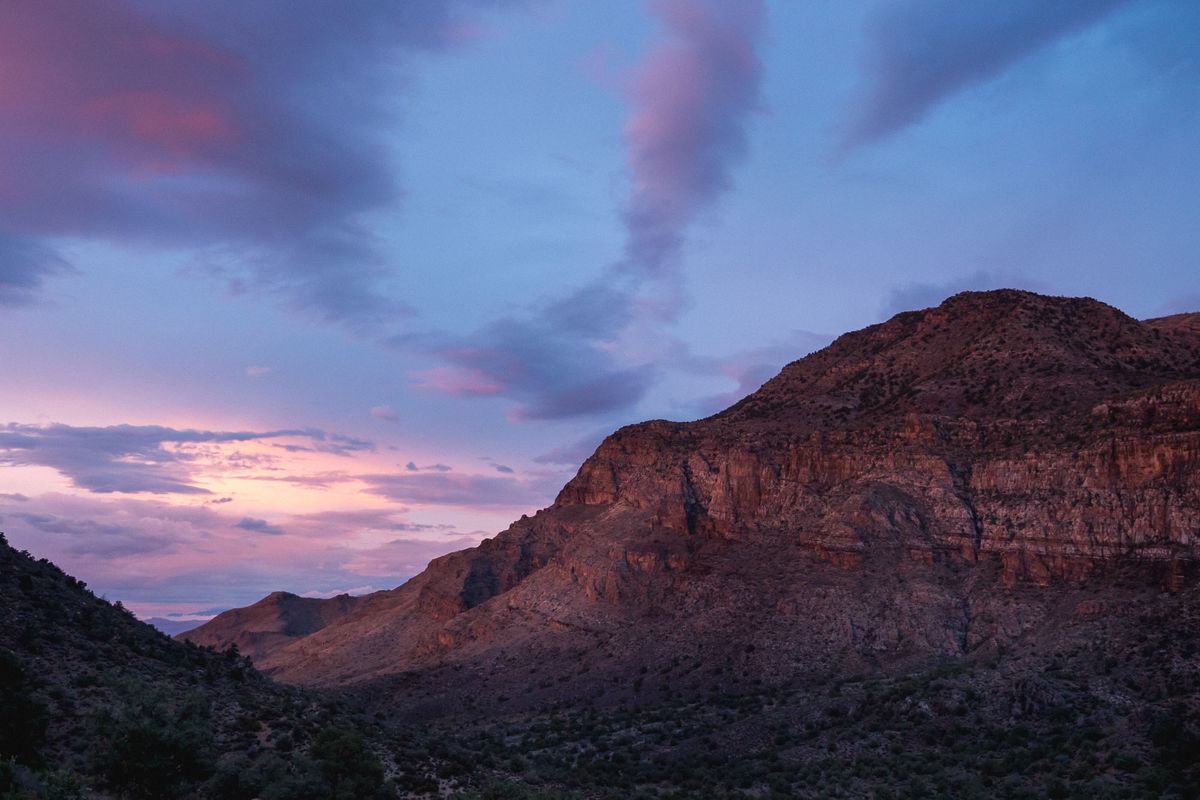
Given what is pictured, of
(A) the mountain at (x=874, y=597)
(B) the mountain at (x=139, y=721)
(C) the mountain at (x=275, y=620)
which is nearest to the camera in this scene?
(B) the mountain at (x=139, y=721)

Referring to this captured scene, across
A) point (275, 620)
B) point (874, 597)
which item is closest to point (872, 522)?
point (874, 597)

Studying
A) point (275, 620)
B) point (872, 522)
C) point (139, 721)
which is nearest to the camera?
point (139, 721)

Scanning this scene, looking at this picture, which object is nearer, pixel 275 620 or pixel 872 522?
pixel 872 522

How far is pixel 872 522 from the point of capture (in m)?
88.5

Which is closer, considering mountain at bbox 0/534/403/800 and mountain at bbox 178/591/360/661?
mountain at bbox 0/534/403/800

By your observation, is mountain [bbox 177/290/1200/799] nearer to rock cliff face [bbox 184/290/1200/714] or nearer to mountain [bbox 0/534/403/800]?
rock cliff face [bbox 184/290/1200/714]

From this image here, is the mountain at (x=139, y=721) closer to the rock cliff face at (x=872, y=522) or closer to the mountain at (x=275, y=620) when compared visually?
the rock cliff face at (x=872, y=522)

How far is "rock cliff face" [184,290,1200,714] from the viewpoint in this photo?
76500 millimetres

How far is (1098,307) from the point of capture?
102562mm

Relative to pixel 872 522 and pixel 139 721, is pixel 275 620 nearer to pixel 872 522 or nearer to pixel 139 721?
pixel 872 522

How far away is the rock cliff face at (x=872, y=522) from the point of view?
76.5m

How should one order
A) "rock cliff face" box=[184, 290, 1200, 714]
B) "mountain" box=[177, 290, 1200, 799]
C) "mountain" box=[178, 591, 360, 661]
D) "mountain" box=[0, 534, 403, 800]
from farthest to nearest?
"mountain" box=[178, 591, 360, 661]
"rock cliff face" box=[184, 290, 1200, 714]
"mountain" box=[177, 290, 1200, 799]
"mountain" box=[0, 534, 403, 800]

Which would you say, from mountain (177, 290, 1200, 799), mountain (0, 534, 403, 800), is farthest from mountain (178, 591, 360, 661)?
mountain (0, 534, 403, 800)

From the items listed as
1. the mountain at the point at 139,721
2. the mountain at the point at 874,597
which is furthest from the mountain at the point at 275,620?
the mountain at the point at 139,721
